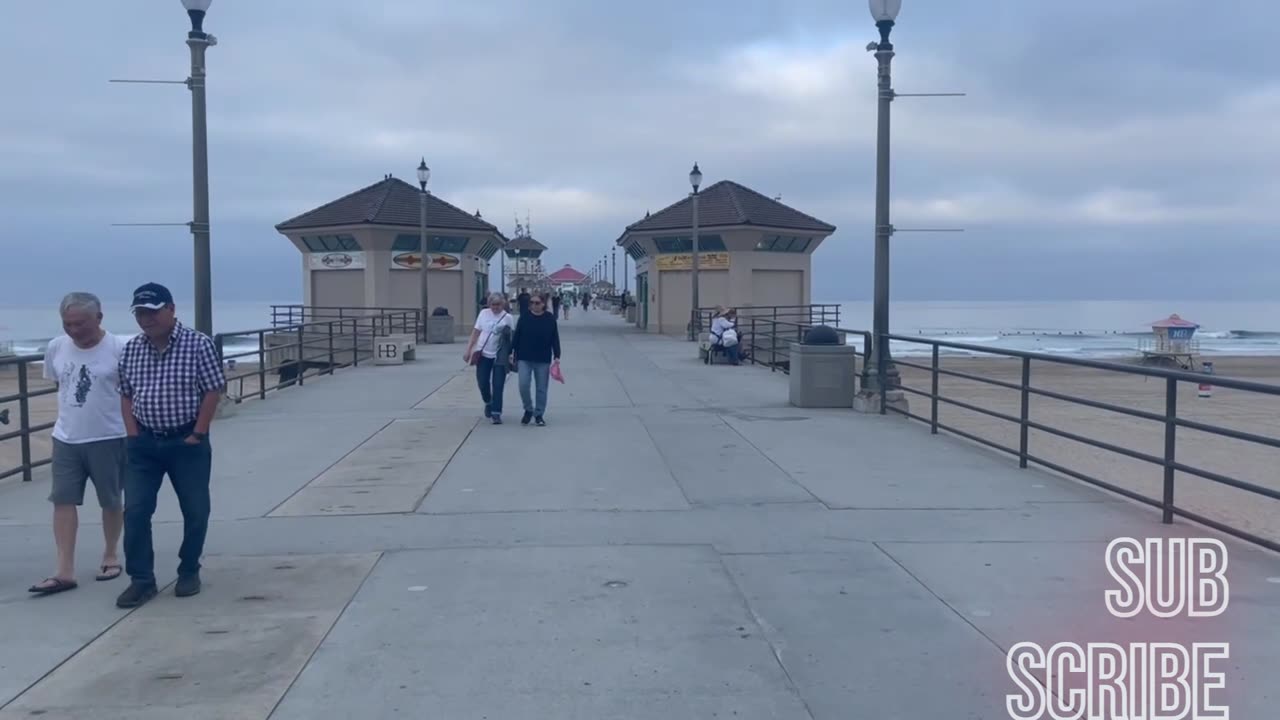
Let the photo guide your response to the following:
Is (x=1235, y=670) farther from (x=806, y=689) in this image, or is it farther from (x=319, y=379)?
(x=319, y=379)

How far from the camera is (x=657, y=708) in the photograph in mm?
4352

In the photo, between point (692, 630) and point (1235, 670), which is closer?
point (1235, 670)

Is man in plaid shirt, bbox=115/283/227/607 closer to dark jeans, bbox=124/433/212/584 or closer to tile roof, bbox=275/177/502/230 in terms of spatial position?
dark jeans, bbox=124/433/212/584

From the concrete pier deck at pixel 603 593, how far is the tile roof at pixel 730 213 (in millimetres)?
29782

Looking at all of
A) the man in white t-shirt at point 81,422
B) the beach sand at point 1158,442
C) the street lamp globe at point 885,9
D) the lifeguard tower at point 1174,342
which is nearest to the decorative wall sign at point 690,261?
the beach sand at point 1158,442

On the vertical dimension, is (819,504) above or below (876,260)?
below

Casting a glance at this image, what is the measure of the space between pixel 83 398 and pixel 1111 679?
211 inches

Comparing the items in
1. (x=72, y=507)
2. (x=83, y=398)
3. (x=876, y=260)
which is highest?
(x=876, y=260)

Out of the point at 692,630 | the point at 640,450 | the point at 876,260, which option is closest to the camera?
the point at 692,630

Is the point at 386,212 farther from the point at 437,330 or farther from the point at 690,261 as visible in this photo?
the point at 690,261

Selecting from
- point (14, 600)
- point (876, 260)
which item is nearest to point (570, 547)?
point (14, 600)

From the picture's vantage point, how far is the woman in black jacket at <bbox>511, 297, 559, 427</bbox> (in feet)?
43.1

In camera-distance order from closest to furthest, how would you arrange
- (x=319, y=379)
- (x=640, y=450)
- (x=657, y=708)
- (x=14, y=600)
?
(x=657, y=708), (x=14, y=600), (x=640, y=450), (x=319, y=379)

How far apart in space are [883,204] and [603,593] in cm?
958
